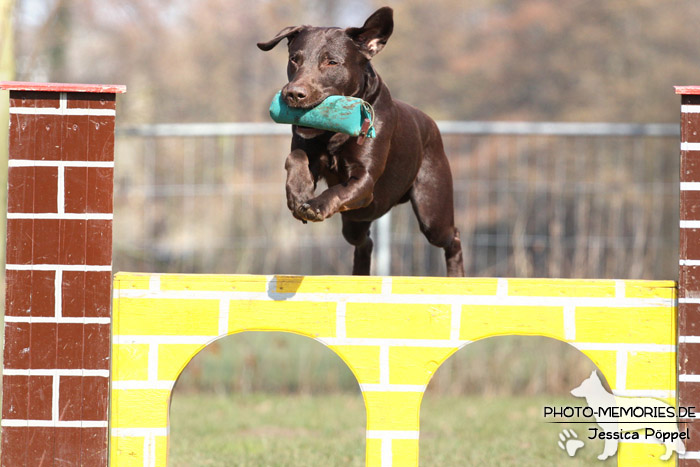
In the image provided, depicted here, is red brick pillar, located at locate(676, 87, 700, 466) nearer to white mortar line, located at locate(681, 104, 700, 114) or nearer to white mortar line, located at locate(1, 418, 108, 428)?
white mortar line, located at locate(681, 104, 700, 114)

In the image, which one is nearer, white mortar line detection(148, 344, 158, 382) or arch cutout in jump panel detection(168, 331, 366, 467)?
white mortar line detection(148, 344, 158, 382)

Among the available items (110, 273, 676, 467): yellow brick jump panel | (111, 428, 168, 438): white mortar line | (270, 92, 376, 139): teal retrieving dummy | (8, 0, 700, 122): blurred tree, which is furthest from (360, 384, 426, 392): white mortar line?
(8, 0, 700, 122): blurred tree

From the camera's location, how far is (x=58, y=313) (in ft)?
11.9

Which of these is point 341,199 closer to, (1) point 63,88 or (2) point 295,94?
(2) point 295,94

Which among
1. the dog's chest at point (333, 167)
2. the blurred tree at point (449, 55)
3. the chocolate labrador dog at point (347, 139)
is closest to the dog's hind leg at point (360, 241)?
the chocolate labrador dog at point (347, 139)

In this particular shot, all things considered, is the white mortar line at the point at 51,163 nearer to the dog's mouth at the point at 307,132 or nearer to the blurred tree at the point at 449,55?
the dog's mouth at the point at 307,132

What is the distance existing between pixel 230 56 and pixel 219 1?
4.01ft

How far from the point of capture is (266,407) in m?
7.71

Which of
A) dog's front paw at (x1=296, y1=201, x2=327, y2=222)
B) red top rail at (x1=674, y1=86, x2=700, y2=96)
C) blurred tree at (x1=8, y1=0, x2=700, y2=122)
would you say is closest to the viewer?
dog's front paw at (x1=296, y1=201, x2=327, y2=222)

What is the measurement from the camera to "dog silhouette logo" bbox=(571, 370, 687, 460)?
3613mm

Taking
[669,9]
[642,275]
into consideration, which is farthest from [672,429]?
[669,9]

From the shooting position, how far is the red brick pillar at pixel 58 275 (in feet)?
11.8

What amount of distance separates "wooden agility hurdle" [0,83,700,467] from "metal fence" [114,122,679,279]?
13.9ft

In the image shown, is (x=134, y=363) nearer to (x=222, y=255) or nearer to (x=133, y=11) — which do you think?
(x=222, y=255)
